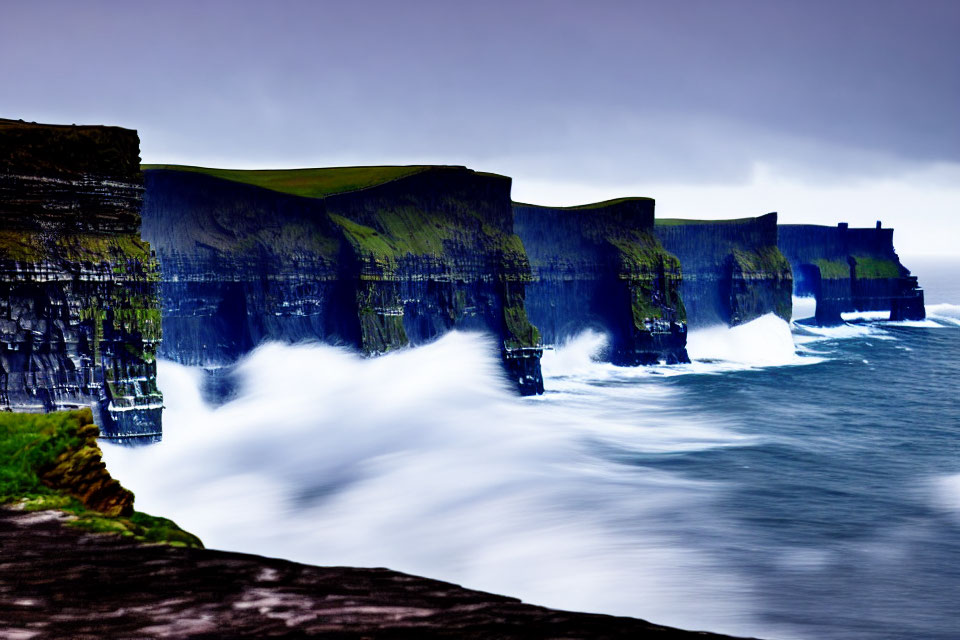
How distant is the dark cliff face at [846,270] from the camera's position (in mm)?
162125

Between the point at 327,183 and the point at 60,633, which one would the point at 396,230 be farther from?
the point at 60,633

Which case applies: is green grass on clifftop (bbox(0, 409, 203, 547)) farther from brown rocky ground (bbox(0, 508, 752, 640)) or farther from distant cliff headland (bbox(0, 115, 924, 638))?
brown rocky ground (bbox(0, 508, 752, 640))

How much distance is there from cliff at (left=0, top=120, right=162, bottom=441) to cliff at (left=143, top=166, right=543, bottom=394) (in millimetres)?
16925

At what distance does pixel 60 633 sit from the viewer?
958 cm

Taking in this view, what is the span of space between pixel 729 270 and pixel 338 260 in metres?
70.5

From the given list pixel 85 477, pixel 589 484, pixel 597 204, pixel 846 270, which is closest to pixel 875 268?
pixel 846 270

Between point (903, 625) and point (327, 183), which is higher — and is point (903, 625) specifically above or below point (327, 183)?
below

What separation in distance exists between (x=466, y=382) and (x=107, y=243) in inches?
1361

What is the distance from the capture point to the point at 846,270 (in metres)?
165

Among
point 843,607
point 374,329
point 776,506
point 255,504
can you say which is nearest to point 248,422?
point 374,329

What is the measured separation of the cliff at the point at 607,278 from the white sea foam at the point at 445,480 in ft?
63.8

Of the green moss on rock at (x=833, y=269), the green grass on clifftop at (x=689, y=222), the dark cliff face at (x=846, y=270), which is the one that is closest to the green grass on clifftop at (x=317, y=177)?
the green grass on clifftop at (x=689, y=222)

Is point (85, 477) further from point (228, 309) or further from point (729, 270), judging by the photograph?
point (729, 270)

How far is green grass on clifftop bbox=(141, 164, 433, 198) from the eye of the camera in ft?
239
